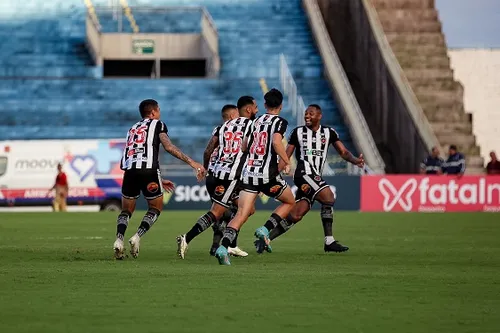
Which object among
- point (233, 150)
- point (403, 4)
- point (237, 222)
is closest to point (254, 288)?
point (237, 222)

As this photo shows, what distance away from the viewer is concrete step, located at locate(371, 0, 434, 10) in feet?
161

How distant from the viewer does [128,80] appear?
4616cm

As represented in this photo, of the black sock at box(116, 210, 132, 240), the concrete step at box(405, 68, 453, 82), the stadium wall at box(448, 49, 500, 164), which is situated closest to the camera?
the black sock at box(116, 210, 132, 240)

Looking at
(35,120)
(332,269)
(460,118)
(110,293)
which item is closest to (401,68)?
(460,118)

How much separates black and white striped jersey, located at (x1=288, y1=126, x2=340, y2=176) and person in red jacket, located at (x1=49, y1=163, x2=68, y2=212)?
20.3 m

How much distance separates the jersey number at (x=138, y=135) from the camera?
15.7 metres

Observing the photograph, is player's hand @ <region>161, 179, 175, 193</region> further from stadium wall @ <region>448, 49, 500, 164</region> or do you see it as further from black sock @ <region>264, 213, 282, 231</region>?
stadium wall @ <region>448, 49, 500, 164</region>

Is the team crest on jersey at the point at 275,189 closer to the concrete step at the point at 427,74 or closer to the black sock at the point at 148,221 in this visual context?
the black sock at the point at 148,221

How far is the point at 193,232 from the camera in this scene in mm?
15594

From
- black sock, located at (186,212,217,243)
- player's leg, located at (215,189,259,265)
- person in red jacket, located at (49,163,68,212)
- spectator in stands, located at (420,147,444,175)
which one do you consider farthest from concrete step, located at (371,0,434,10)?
player's leg, located at (215,189,259,265)

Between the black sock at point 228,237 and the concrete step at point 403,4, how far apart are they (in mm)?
35153

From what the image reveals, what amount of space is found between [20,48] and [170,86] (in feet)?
19.9

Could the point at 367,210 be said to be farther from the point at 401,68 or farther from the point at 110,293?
the point at 110,293

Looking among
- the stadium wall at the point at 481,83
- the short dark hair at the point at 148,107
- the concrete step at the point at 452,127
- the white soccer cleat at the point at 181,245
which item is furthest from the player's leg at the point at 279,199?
the stadium wall at the point at 481,83
